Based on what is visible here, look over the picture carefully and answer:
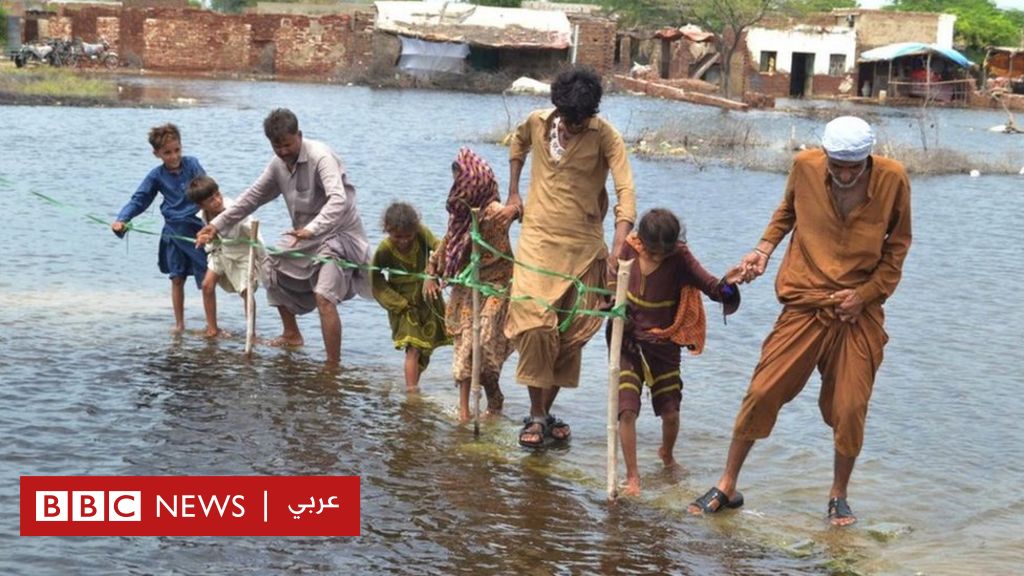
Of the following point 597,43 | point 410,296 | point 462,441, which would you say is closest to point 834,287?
point 462,441

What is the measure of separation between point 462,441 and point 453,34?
52910mm

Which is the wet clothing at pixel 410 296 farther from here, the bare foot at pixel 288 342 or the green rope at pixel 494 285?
the bare foot at pixel 288 342

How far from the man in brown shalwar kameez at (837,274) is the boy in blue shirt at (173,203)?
4742 mm

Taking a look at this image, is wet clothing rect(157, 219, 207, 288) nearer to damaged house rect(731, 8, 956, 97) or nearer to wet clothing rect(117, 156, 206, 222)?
wet clothing rect(117, 156, 206, 222)

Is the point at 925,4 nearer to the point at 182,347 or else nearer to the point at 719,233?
the point at 719,233

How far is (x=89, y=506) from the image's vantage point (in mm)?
6578

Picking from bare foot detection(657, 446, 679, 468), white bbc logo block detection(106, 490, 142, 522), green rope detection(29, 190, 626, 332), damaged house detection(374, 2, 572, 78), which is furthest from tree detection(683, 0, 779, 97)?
white bbc logo block detection(106, 490, 142, 522)

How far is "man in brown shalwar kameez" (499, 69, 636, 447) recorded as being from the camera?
7242 mm

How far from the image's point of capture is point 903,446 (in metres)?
8.54

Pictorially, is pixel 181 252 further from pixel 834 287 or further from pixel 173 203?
pixel 834 287

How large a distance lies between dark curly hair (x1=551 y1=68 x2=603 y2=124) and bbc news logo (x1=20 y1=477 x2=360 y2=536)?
210 centimetres

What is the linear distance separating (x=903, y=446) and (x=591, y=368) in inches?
95.5

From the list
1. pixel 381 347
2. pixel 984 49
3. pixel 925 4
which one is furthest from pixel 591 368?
pixel 925 4

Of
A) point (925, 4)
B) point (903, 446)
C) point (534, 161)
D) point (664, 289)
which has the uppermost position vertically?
point (925, 4)
